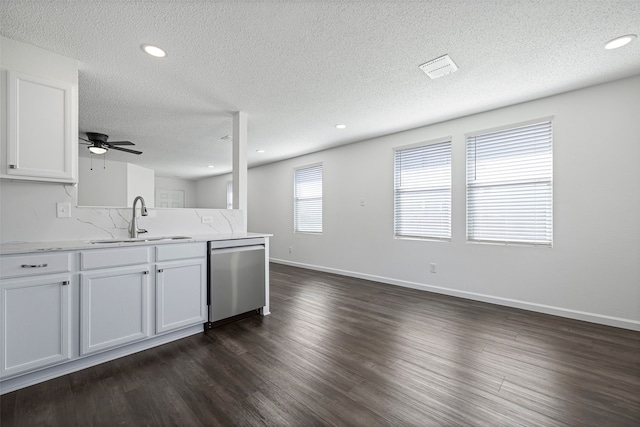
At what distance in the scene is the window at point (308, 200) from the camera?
588 centimetres

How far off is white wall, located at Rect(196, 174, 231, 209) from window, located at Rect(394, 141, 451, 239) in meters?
5.85

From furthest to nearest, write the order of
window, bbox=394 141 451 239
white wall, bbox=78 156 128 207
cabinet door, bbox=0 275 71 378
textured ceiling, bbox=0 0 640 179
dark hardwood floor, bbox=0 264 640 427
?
white wall, bbox=78 156 128 207
window, bbox=394 141 451 239
textured ceiling, bbox=0 0 640 179
cabinet door, bbox=0 275 71 378
dark hardwood floor, bbox=0 264 640 427

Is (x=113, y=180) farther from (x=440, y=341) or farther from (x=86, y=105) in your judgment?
(x=440, y=341)

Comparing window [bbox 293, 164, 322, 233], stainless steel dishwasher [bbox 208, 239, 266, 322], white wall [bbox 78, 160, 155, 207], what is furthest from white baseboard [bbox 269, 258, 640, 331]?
white wall [bbox 78, 160, 155, 207]

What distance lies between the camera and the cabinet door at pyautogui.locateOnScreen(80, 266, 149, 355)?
6.63ft

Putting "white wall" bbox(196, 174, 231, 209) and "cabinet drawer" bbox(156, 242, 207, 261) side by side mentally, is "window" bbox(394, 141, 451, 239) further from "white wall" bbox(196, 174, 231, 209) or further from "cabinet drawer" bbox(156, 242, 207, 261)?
"white wall" bbox(196, 174, 231, 209)

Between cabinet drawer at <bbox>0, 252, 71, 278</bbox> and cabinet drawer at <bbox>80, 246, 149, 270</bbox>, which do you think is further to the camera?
cabinet drawer at <bbox>80, 246, 149, 270</bbox>

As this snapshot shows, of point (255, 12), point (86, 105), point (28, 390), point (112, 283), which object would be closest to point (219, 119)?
point (86, 105)

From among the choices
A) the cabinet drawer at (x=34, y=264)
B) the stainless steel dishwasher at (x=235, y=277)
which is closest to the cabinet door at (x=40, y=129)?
the cabinet drawer at (x=34, y=264)

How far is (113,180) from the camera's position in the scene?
19.8 feet

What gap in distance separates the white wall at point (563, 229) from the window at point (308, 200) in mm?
1194

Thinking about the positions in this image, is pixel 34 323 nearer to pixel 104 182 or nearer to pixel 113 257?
pixel 113 257

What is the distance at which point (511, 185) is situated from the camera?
3.48 meters

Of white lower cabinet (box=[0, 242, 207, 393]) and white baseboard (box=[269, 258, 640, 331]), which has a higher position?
white lower cabinet (box=[0, 242, 207, 393])
